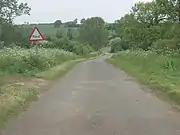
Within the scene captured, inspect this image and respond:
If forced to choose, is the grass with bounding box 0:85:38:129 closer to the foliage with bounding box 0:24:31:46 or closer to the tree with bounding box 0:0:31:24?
the tree with bounding box 0:0:31:24

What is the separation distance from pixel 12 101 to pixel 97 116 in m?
3.12

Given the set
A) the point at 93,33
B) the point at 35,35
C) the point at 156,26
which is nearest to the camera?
the point at 35,35

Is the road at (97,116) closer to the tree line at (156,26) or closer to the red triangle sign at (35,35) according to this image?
the red triangle sign at (35,35)

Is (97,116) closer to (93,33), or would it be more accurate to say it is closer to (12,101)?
(12,101)

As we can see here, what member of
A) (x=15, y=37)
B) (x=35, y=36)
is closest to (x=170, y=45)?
(x=35, y=36)

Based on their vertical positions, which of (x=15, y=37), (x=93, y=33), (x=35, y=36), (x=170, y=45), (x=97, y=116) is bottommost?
(x=93, y=33)

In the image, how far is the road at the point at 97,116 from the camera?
881 centimetres

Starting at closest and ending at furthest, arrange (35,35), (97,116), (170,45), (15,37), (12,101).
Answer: (97,116), (12,101), (35,35), (170,45), (15,37)

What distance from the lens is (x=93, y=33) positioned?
136500 millimetres

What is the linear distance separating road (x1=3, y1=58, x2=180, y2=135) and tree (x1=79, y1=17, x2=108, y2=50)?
12018 centimetres

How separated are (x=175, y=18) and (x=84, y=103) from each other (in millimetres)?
29792

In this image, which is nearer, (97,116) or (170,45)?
(97,116)

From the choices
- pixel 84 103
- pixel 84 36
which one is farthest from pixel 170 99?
pixel 84 36

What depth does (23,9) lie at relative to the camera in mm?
31500
